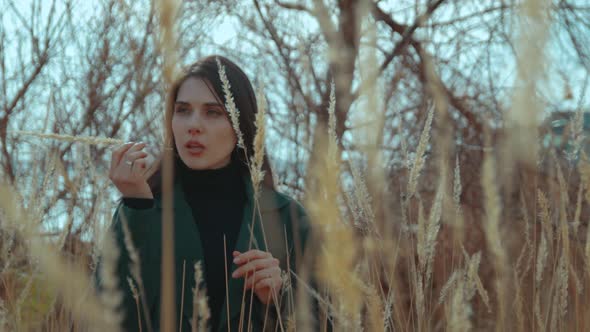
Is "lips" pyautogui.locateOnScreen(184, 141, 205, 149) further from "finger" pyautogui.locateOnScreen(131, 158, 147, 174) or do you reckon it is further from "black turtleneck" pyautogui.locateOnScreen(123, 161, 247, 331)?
"finger" pyautogui.locateOnScreen(131, 158, 147, 174)

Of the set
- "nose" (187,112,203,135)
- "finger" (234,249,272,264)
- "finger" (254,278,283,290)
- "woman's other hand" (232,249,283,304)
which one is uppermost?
"nose" (187,112,203,135)

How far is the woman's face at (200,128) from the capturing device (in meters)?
1.97

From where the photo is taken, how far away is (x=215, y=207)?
2.20 metres

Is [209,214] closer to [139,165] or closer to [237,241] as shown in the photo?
[237,241]

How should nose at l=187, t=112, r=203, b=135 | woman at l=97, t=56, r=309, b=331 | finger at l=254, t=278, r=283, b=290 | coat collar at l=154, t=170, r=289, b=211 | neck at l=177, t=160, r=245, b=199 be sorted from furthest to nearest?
neck at l=177, t=160, r=245, b=199 → coat collar at l=154, t=170, r=289, b=211 → nose at l=187, t=112, r=203, b=135 → woman at l=97, t=56, r=309, b=331 → finger at l=254, t=278, r=283, b=290

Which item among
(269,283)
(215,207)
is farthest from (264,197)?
(269,283)

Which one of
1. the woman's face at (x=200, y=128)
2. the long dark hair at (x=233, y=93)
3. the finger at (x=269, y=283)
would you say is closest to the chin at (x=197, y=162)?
the woman's face at (x=200, y=128)

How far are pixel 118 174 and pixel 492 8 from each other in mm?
2971

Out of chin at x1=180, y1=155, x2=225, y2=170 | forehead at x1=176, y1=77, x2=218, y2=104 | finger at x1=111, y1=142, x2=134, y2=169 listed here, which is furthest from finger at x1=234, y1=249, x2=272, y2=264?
forehead at x1=176, y1=77, x2=218, y2=104

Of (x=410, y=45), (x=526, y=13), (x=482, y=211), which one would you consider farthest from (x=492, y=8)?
(x=526, y=13)

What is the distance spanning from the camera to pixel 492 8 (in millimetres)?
3699

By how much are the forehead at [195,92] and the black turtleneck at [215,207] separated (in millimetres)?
276

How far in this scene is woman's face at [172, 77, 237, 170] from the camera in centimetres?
197

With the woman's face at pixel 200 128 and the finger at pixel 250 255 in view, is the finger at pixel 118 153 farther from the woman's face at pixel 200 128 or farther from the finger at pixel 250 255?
the woman's face at pixel 200 128
